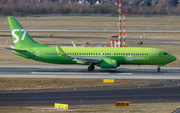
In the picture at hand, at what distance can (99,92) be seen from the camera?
37281 mm

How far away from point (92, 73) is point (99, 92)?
13.7 metres

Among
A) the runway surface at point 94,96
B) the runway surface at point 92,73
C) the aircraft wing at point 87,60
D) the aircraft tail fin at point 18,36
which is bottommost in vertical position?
the runway surface at point 92,73

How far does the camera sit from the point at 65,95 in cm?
3572

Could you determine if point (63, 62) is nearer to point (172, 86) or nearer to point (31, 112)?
point (172, 86)

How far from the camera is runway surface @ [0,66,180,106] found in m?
33.2

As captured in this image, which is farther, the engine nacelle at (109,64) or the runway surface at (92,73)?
the engine nacelle at (109,64)

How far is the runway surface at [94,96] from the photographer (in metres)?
32.7

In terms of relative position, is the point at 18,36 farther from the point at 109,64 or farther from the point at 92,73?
the point at 109,64

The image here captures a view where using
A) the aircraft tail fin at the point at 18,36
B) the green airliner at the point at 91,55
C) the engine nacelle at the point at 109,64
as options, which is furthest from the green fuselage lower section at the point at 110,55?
the engine nacelle at the point at 109,64

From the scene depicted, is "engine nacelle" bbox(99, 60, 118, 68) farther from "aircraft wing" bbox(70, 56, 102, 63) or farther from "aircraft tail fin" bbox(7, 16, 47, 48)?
"aircraft tail fin" bbox(7, 16, 47, 48)

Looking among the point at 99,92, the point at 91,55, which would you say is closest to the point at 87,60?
the point at 91,55

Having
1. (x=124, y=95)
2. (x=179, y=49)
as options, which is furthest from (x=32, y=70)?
(x=179, y=49)

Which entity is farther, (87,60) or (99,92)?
(87,60)

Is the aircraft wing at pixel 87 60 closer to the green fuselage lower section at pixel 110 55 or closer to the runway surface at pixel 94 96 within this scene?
the green fuselage lower section at pixel 110 55
